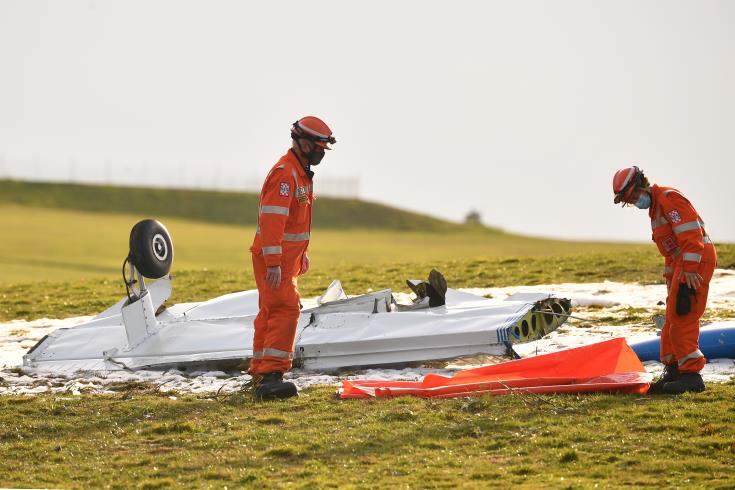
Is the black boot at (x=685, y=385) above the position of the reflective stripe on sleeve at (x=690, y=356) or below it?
below

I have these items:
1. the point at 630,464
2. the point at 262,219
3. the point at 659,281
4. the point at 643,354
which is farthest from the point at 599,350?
the point at 659,281

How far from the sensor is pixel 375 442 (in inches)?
333

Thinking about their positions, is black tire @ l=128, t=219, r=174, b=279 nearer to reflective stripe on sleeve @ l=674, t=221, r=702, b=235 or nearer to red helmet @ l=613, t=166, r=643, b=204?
red helmet @ l=613, t=166, r=643, b=204

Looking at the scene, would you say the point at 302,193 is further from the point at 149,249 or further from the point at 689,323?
the point at 689,323

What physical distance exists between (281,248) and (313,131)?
111 cm

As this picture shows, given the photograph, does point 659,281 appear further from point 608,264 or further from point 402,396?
point 402,396

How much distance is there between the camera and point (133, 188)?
70312mm

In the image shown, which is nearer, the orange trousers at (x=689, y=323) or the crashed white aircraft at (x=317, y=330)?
the orange trousers at (x=689, y=323)

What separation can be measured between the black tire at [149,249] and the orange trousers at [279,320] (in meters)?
2.24

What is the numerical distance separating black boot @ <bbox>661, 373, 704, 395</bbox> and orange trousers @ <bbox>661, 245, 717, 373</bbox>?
5 cm

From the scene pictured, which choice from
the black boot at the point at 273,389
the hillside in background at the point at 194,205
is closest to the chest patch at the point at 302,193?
the black boot at the point at 273,389

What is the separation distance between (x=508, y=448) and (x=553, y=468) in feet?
1.82

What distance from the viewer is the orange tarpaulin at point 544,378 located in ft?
31.8

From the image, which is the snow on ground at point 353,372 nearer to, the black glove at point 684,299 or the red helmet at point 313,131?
the black glove at point 684,299
